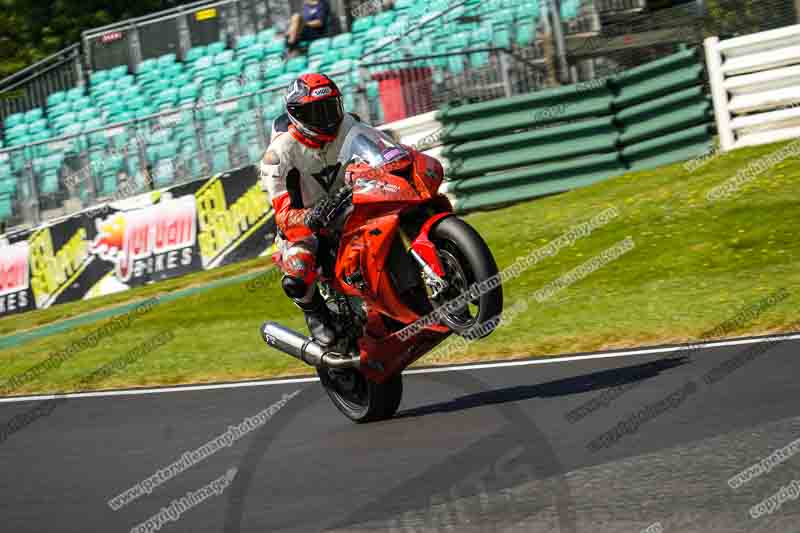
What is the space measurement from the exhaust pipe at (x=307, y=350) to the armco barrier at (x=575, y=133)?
333 inches

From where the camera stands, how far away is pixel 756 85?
48.7ft

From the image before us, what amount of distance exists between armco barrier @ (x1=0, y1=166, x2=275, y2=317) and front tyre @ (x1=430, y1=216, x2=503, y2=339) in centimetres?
1181

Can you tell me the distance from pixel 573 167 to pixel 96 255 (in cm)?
840

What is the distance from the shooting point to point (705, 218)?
1275 centimetres

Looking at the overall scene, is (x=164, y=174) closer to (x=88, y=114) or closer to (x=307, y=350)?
(x=88, y=114)

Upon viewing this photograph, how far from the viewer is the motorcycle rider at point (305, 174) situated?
24.9 feet

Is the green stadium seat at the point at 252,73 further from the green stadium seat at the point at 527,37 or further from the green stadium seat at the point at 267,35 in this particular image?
the green stadium seat at the point at 527,37

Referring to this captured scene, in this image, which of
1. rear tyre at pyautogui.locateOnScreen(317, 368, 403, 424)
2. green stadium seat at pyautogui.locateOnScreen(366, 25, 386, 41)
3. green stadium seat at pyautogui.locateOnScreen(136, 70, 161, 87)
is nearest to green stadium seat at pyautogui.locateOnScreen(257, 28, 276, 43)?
green stadium seat at pyautogui.locateOnScreen(136, 70, 161, 87)

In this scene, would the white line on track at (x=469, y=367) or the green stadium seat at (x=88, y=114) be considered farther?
the green stadium seat at (x=88, y=114)

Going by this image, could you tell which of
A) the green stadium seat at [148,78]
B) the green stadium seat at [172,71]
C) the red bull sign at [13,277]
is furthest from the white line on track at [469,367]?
the green stadium seat at [148,78]

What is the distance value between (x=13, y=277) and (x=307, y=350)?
14404mm

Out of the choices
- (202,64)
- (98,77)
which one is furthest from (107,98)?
(202,64)

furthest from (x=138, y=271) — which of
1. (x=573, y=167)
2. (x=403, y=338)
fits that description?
(x=403, y=338)

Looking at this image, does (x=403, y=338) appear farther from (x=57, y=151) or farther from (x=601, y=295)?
(x=57, y=151)
